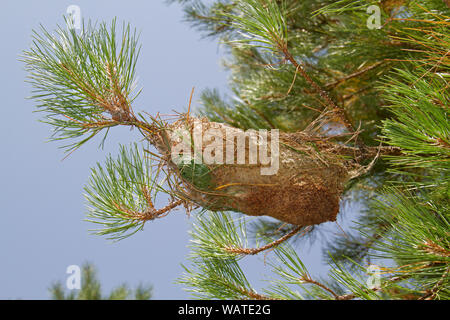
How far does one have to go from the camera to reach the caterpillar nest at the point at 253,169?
73 centimetres

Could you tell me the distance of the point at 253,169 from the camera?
762 millimetres

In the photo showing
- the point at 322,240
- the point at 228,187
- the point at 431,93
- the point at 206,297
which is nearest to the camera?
the point at 431,93

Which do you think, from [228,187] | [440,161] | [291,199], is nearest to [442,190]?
[440,161]

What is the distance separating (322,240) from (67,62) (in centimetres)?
137

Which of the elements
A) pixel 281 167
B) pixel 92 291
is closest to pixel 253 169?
pixel 281 167

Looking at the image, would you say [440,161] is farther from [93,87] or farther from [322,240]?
[322,240]

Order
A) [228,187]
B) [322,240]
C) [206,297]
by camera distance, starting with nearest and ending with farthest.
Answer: [228,187]
[206,297]
[322,240]

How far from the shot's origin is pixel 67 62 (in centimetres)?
72

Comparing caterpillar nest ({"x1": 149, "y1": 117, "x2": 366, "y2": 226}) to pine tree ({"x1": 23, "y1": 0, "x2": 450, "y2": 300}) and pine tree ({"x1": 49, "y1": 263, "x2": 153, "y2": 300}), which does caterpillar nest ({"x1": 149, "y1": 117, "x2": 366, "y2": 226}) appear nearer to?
pine tree ({"x1": 23, "y1": 0, "x2": 450, "y2": 300})

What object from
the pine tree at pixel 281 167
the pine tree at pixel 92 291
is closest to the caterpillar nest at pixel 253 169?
the pine tree at pixel 281 167

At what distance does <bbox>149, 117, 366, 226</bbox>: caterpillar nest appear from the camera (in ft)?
2.39

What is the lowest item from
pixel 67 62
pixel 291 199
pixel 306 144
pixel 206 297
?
pixel 206 297

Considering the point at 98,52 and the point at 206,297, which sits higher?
the point at 98,52

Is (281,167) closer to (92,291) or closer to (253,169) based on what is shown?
(253,169)
